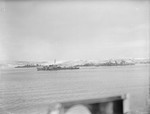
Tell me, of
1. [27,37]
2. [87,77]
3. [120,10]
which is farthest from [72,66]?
[120,10]

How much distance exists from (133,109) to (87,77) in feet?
2.08

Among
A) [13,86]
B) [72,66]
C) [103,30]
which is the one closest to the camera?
[13,86]

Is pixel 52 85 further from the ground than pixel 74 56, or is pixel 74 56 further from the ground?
pixel 74 56

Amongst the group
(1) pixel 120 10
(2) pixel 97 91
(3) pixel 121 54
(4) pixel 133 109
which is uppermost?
(1) pixel 120 10

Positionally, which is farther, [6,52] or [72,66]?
[72,66]

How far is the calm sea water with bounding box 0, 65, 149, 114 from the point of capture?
214 cm

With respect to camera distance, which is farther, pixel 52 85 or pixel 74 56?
pixel 74 56

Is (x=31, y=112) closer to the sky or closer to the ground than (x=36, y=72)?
closer to the ground

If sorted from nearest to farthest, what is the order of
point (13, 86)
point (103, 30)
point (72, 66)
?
point (13, 86)
point (72, 66)
point (103, 30)

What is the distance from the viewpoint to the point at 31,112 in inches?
85.9

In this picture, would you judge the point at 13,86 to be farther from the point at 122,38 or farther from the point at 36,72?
the point at 122,38

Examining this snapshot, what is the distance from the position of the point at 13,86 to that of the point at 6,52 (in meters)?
0.33

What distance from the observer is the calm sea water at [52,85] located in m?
2.14

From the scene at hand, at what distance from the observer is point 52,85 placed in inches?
89.1
